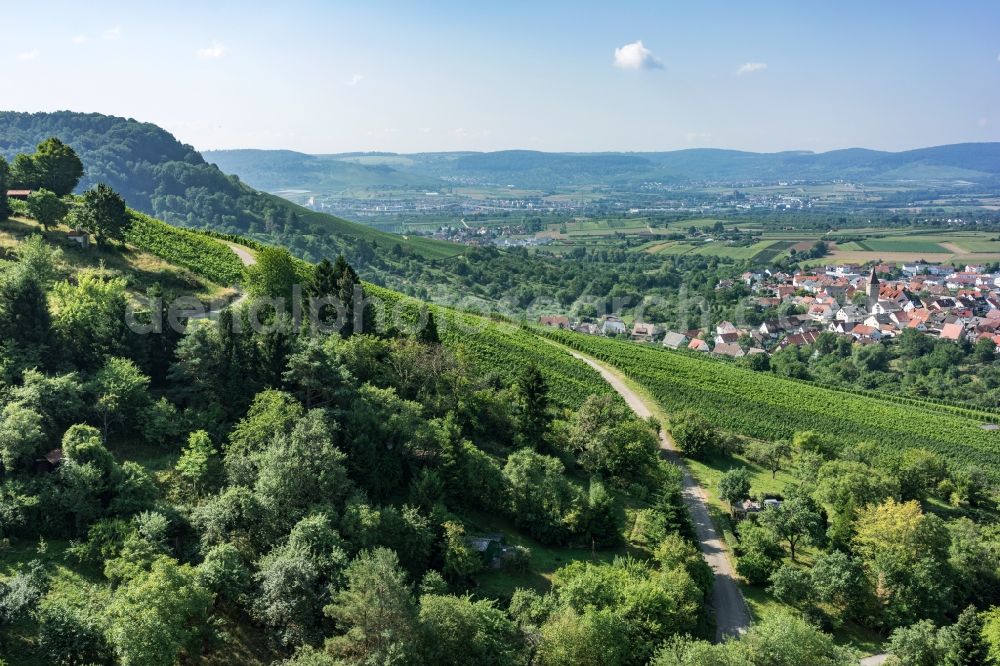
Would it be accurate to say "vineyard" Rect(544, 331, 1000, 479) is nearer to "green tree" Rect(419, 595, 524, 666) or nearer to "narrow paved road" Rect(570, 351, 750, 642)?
"narrow paved road" Rect(570, 351, 750, 642)

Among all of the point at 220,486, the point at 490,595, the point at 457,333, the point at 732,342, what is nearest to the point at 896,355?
the point at 732,342

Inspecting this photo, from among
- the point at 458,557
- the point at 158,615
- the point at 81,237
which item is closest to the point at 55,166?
the point at 81,237

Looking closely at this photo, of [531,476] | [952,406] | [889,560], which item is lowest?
[952,406]

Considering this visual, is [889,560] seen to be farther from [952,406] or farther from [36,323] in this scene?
[952,406]

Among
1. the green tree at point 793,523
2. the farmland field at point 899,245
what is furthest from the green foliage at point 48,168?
the farmland field at point 899,245

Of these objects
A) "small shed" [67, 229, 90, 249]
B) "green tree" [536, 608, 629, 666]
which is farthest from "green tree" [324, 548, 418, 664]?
"small shed" [67, 229, 90, 249]
